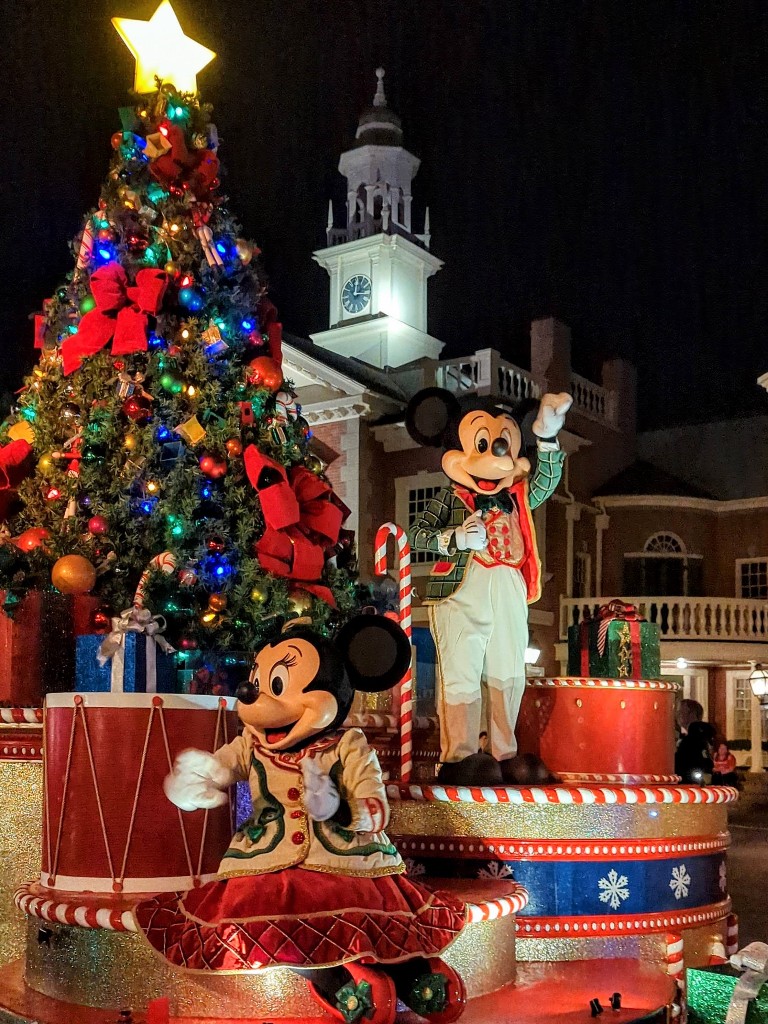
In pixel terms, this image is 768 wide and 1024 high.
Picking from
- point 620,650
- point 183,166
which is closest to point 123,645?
point 620,650

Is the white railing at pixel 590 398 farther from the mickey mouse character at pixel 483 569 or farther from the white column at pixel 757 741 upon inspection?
the mickey mouse character at pixel 483 569

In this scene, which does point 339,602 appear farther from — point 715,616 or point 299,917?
point 715,616

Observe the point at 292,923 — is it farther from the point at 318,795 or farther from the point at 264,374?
the point at 264,374

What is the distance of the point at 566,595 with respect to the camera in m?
20.6

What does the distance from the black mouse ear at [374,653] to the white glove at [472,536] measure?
4.63ft

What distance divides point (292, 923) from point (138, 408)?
339cm

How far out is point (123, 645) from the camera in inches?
182

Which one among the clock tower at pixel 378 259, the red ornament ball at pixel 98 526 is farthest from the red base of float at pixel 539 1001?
the clock tower at pixel 378 259

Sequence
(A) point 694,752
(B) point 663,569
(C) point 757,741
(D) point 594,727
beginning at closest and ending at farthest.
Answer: (D) point 594,727 < (A) point 694,752 < (C) point 757,741 < (B) point 663,569

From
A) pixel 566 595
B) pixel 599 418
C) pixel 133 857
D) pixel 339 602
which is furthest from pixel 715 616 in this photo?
pixel 133 857

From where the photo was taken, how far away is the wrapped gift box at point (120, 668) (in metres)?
4.64

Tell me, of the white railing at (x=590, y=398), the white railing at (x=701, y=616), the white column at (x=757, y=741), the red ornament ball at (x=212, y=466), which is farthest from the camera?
the white railing at (x=590, y=398)

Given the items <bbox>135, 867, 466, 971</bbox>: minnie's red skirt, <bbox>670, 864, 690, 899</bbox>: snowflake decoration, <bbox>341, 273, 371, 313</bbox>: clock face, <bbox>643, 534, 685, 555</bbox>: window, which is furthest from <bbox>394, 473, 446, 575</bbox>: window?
<bbox>135, 867, 466, 971</bbox>: minnie's red skirt

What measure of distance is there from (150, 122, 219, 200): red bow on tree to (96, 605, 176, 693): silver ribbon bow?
2855 millimetres
